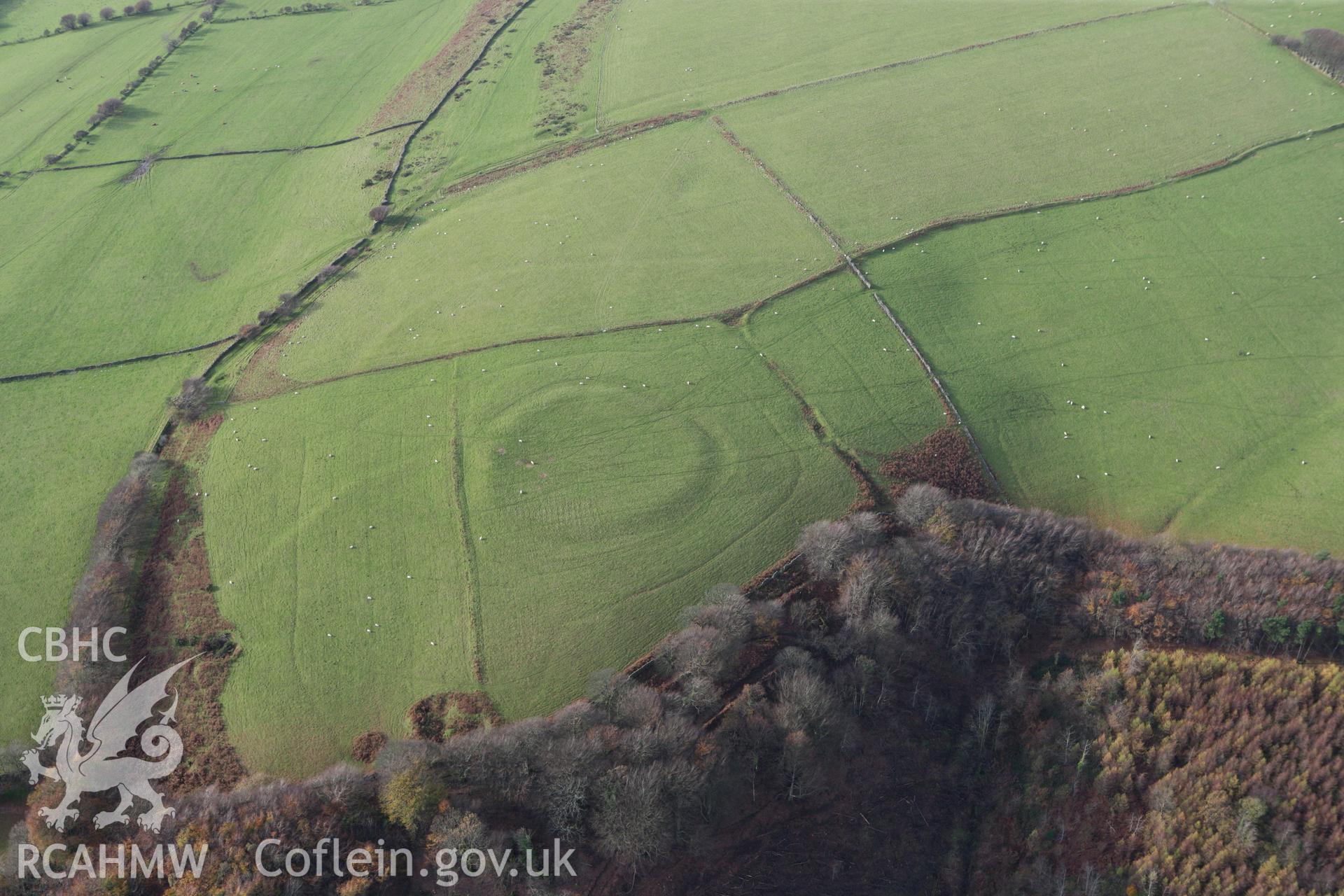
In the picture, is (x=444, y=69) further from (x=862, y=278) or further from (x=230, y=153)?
(x=862, y=278)

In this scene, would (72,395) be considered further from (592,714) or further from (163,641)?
(592,714)

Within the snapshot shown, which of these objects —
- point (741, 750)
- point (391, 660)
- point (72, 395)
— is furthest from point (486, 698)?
point (72, 395)

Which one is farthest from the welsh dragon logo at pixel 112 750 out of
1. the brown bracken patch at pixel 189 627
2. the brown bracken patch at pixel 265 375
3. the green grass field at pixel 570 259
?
the green grass field at pixel 570 259

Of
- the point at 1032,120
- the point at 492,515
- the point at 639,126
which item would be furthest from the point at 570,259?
the point at 1032,120

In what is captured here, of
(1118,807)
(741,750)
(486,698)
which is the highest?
(486,698)

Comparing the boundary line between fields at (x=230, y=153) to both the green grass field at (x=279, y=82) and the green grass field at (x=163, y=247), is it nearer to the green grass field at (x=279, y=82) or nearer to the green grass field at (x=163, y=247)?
the green grass field at (x=279, y=82)

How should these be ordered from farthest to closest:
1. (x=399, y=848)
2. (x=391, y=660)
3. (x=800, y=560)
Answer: (x=800, y=560)
(x=391, y=660)
(x=399, y=848)
